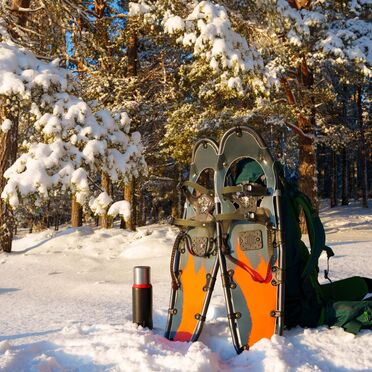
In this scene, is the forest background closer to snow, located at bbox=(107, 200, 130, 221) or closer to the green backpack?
snow, located at bbox=(107, 200, 130, 221)

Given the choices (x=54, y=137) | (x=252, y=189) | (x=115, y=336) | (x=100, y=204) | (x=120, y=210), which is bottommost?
(x=115, y=336)

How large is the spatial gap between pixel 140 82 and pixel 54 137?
24.0ft

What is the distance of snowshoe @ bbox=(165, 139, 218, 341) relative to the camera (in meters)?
3.10

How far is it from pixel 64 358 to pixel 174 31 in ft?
22.5

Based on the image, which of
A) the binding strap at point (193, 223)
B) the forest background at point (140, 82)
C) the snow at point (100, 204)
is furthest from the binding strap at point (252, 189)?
the snow at point (100, 204)

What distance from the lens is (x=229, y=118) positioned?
11617 mm

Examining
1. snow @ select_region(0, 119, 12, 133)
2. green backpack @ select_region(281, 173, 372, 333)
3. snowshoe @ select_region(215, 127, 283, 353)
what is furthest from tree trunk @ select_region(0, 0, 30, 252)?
green backpack @ select_region(281, 173, 372, 333)

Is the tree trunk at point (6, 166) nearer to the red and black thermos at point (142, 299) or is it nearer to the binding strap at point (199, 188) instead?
the red and black thermos at point (142, 299)

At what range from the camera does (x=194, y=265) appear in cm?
326

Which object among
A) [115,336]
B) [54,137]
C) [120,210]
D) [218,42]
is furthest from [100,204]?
[115,336]

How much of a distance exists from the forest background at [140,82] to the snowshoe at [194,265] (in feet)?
2.65

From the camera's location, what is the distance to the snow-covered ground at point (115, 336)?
2.49 meters

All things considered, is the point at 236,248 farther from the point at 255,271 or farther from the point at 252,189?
the point at 252,189

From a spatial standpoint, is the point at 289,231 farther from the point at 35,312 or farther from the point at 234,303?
the point at 35,312
